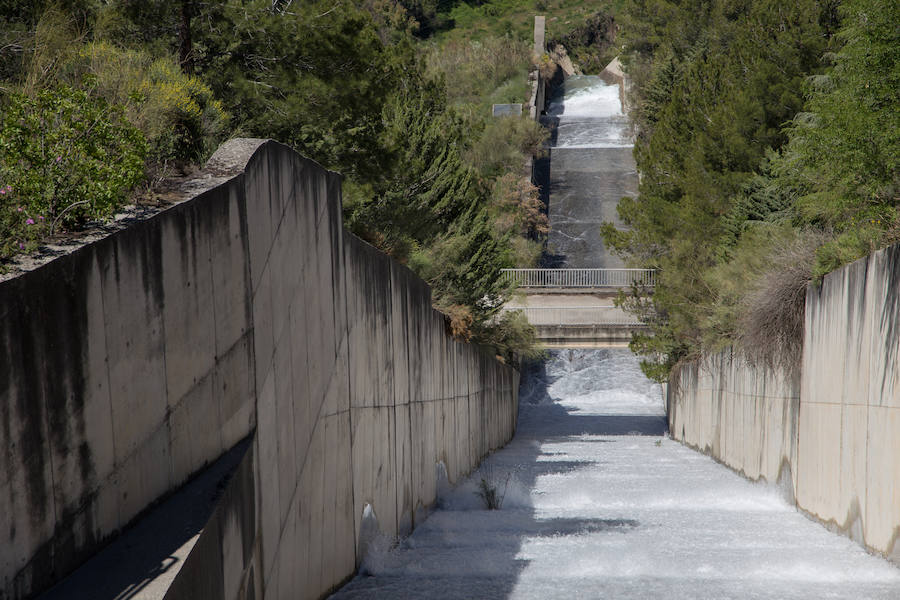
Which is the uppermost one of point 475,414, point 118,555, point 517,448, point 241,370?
point 241,370

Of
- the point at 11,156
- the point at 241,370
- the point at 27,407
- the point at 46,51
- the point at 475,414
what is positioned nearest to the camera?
the point at 27,407

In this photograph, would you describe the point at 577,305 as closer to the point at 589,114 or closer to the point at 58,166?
Answer: the point at 58,166

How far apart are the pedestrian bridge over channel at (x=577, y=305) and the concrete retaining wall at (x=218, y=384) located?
82.0 ft

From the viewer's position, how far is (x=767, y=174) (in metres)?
20.9

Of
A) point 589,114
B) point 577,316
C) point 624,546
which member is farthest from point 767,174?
point 589,114

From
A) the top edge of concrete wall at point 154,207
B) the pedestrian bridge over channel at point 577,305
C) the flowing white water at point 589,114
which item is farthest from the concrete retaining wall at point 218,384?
the flowing white water at point 589,114

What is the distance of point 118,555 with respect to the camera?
3.50m

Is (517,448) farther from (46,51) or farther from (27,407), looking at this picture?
(27,407)

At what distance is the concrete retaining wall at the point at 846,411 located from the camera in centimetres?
751

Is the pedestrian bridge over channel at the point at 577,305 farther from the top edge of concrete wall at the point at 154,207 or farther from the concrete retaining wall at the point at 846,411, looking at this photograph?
the top edge of concrete wall at the point at 154,207

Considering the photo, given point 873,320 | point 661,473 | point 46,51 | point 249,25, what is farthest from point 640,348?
point 46,51

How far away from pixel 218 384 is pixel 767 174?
1852 centimetres

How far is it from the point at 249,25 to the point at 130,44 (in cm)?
166

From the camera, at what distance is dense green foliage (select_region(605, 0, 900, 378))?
27.4ft
